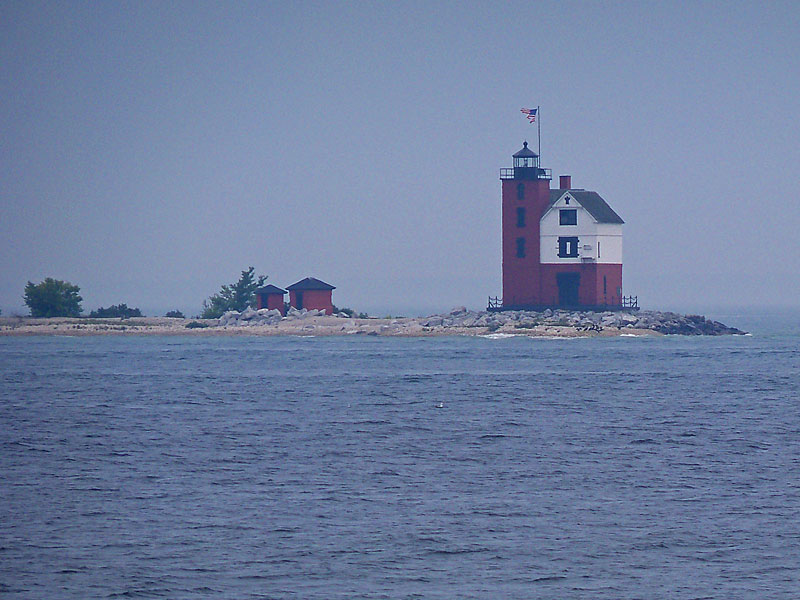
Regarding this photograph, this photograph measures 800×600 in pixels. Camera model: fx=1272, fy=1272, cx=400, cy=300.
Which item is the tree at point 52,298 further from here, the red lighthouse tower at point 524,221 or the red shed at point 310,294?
the red lighthouse tower at point 524,221

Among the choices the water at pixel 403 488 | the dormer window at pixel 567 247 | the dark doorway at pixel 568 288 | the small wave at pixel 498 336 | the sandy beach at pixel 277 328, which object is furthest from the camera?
the sandy beach at pixel 277 328

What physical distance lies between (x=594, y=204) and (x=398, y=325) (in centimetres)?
1538

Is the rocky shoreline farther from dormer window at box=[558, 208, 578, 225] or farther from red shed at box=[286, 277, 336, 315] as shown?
dormer window at box=[558, 208, 578, 225]

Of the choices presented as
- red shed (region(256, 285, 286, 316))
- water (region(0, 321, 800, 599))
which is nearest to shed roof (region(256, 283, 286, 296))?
red shed (region(256, 285, 286, 316))

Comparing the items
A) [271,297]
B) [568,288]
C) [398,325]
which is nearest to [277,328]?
[271,297]

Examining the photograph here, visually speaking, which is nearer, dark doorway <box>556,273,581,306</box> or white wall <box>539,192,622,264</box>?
white wall <box>539,192,622,264</box>

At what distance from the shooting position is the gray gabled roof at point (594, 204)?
76688 millimetres

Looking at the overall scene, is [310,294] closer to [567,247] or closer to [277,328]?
[277,328]

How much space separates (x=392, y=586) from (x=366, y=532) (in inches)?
120

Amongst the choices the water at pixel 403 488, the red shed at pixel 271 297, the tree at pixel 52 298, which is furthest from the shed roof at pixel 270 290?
the water at pixel 403 488

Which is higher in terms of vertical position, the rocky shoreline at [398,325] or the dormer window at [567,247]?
the dormer window at [567,247]

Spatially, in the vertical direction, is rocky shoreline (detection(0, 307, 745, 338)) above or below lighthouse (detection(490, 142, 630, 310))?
below

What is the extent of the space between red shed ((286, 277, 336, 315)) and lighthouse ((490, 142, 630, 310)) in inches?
535

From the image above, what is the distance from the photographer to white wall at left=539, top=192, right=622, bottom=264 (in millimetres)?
75812
